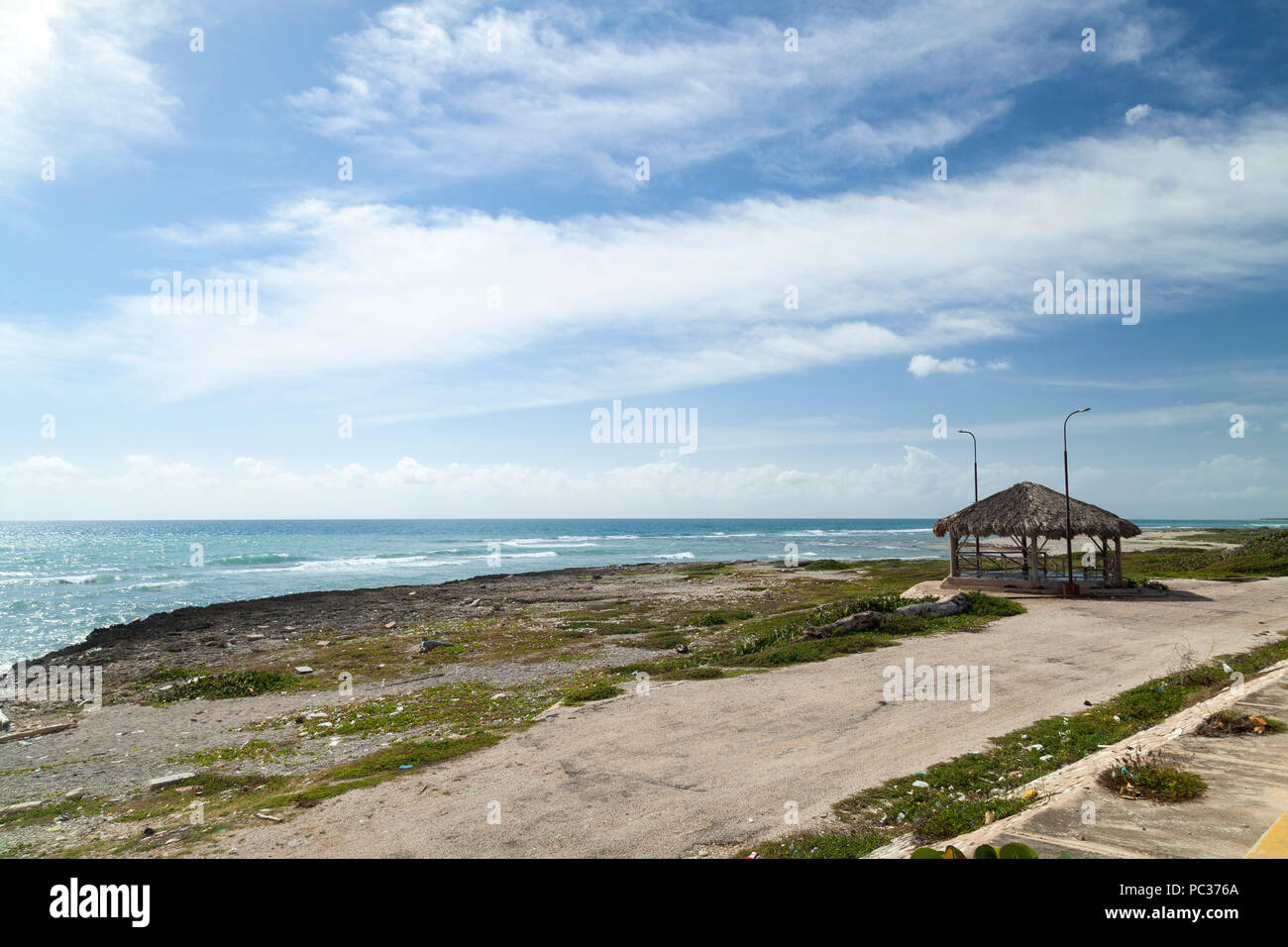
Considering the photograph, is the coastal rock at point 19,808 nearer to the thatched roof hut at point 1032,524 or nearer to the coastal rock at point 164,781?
the coastal rock at point 164,781

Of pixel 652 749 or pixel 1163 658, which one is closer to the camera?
pixel 652 749

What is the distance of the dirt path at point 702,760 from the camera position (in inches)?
327

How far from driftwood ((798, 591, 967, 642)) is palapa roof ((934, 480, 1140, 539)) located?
6014 millimetres

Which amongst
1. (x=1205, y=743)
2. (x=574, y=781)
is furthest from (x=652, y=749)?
(x=1205, y=743)

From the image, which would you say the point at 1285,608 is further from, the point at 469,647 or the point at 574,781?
the point at 469,647

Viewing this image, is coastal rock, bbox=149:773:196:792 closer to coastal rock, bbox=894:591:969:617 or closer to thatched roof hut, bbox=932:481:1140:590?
coastal rock, bbox=894:591:969:617

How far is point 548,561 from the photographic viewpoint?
Result: 7588 centimetres

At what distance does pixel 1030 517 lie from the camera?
28.4 m

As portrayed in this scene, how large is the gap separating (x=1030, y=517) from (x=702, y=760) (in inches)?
919

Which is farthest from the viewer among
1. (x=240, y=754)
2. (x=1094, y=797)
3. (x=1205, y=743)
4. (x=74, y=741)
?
(x=74, y=741)

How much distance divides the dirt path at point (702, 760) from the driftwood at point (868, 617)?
247cm

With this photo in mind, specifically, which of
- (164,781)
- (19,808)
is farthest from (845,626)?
(19,808)
